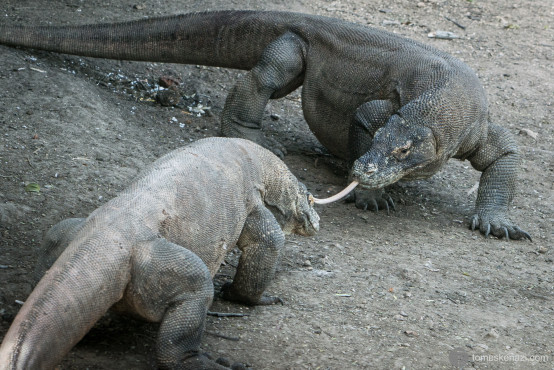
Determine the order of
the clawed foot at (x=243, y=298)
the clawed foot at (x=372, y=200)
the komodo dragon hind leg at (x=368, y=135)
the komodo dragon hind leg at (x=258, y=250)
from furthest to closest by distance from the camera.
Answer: the clawed foot at (x=372, y=200)
the komodo dragon hind leg at (x=368, y=135)
the clawed foot at (x=243, y=298)
the komodo dragon hind leg at (x=258, y=250)

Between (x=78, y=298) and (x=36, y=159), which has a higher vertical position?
(x=78, y=298)

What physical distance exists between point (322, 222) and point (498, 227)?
148cm

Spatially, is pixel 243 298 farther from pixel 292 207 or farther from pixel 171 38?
pixel 171 38

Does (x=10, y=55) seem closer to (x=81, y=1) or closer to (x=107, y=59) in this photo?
(x=107, y=59)

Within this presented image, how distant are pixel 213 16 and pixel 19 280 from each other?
173 inches

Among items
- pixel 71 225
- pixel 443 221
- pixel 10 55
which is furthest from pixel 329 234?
pixel 10 55

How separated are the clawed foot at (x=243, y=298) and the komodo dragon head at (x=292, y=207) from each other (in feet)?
1.34

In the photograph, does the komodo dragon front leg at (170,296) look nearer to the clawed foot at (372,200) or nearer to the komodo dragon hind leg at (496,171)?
the clawed foot at (372,200)

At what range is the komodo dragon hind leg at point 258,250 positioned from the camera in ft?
12.2

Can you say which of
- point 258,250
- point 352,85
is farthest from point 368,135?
point 258,250

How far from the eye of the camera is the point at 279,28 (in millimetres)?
7004

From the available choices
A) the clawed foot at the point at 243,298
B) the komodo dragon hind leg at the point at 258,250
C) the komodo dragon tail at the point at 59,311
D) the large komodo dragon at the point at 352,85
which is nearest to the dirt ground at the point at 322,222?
Answer: the clawed foot at the point at 243,298

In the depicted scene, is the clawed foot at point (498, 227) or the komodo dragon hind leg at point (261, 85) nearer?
the clawed foot at point (498, 227)

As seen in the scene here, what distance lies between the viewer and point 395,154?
5496 millimetres
